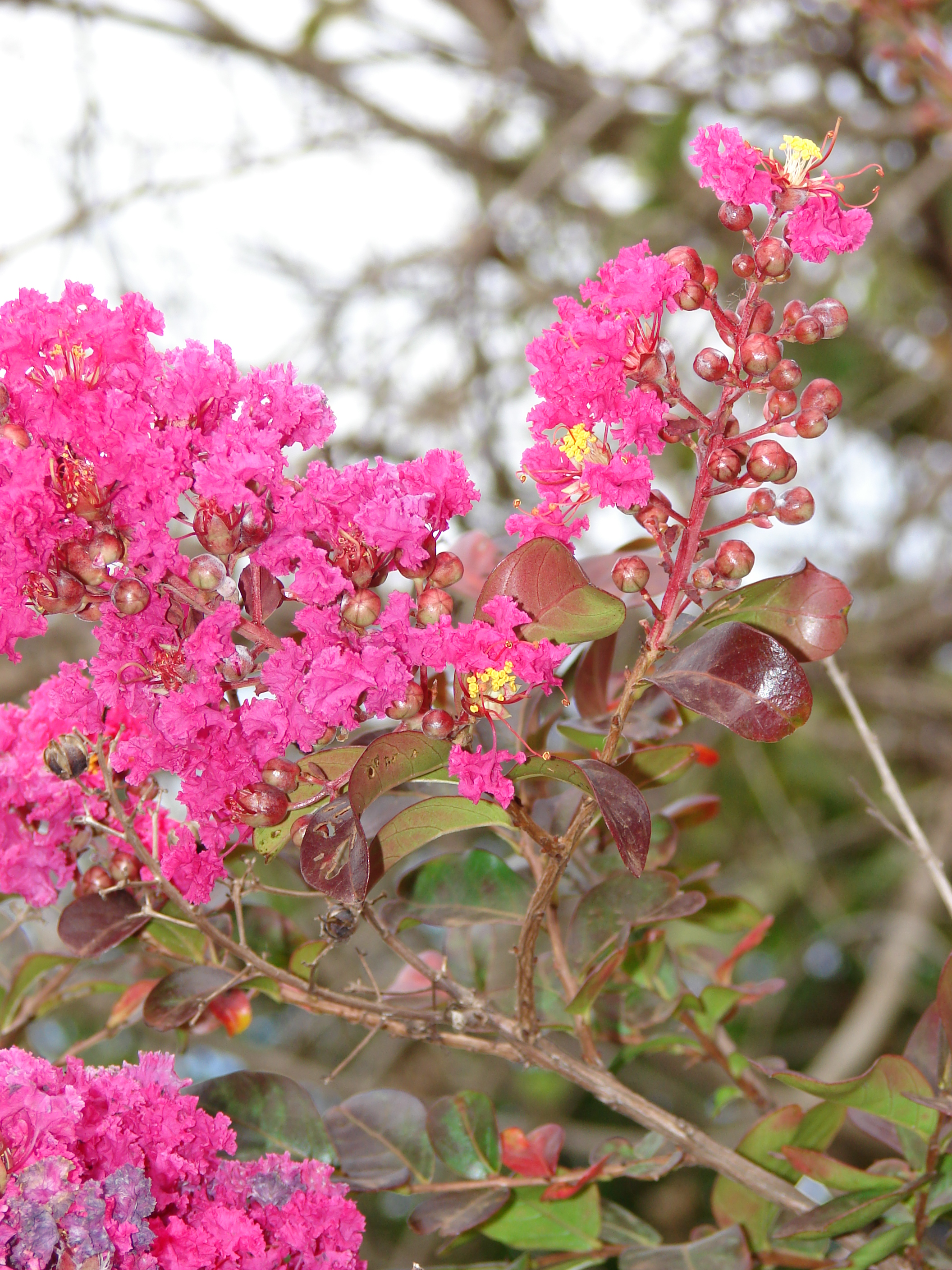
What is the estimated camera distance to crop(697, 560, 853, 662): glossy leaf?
845 mm

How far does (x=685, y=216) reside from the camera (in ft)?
12.6

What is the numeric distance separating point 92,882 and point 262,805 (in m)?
0.27

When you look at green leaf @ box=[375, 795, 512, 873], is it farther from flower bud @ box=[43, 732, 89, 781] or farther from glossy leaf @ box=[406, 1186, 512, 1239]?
glossy leaf @ box=[406, 1186, 512, 1239]

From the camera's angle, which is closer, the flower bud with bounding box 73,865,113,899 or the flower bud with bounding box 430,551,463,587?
the flower bud with bounding box 430,551,463,587

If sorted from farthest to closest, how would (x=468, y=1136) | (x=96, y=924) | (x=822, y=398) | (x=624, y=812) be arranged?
(x=468, y=1136) → (x=96, y=924) → (x=822, y=398) → (x=624, y=812)

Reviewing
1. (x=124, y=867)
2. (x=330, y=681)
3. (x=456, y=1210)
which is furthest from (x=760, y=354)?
(x=456, y=1210)

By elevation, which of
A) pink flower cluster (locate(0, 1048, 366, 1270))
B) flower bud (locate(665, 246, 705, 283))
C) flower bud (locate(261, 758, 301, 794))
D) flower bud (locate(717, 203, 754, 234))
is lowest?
pink flower cluster (locate(0, 1048, 366, 1270))

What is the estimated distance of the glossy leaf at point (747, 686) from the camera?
2.64 ft

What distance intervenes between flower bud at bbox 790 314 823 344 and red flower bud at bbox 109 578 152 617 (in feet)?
1.63

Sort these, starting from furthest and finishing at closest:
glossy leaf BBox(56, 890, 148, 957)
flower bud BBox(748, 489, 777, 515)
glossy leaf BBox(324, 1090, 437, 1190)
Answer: glossy leaf BBox(324, 1090, 437, 1190) < glossy leaf BBox(56, 890, 148, 957) < flower bud BBox(748, 489, 777, 515)

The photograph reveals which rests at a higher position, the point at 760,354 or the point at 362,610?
the point at 760,354

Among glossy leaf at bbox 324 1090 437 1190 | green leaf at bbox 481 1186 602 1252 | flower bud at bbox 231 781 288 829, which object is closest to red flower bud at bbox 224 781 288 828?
flower bud at bbox 231 781 288 829

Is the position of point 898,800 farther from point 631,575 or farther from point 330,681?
point 330,681

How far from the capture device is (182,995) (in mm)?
Result: 995
